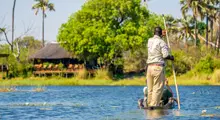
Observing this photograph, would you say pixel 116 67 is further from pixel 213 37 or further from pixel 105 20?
pixel 213 37

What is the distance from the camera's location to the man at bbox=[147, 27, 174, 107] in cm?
1939

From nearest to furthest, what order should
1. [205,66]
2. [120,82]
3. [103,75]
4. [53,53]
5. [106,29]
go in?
[120,82], [205,66], [103,75], [106,29], [53,53]

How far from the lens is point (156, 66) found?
64.0ft

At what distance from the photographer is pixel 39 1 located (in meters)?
92.2

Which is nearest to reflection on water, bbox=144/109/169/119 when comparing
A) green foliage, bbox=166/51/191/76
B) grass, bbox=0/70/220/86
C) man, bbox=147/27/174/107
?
man, bbox=147/27/174/107

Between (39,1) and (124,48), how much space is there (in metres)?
31.0

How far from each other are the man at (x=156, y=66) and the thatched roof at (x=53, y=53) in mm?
49997

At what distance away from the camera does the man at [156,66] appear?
63.6 ft

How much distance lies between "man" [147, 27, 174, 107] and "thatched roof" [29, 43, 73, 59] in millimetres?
49997

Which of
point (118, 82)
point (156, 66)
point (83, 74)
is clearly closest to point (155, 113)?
point (156, 66)

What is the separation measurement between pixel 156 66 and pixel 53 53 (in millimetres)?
52870

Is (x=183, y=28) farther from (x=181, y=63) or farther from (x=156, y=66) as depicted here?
(x=156, y=66)

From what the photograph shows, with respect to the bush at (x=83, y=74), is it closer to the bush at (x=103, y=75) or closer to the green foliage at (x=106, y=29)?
the bush at (x=103, y=75)

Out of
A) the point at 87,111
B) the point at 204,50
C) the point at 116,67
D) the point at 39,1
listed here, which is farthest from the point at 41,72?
the point at 87,111
